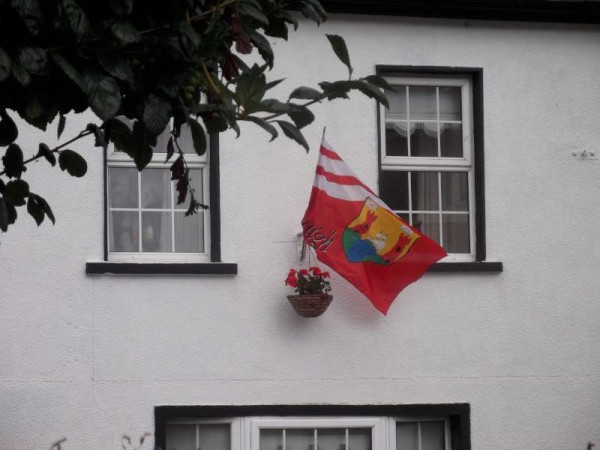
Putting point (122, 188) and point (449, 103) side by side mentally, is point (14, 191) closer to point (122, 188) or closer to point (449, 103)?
point (122, 188)

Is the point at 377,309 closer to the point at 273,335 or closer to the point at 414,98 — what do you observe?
the point at 273,335

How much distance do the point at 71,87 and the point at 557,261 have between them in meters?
6.84

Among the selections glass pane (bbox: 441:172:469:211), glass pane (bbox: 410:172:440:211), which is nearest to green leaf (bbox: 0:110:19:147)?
glass pane (bbox: 410:172:440:211)

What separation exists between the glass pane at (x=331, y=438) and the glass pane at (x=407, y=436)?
43cm

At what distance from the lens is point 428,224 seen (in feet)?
32.5

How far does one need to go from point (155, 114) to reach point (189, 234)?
6.03m

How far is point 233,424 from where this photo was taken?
9414 millimetres

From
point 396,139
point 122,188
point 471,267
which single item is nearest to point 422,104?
point 396,139

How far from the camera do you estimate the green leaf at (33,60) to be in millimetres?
3357

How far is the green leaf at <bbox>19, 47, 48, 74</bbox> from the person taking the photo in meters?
3.36

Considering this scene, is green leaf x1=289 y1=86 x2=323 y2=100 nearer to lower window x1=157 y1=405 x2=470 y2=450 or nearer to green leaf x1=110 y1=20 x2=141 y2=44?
green leaf x1=110 y1=20 x2=141 y2=44

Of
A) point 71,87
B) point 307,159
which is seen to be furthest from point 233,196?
point 71,87

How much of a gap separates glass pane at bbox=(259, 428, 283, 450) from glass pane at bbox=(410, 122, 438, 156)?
237 centimetres

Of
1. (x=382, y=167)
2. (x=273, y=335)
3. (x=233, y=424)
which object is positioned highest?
(x=382, y=167)
